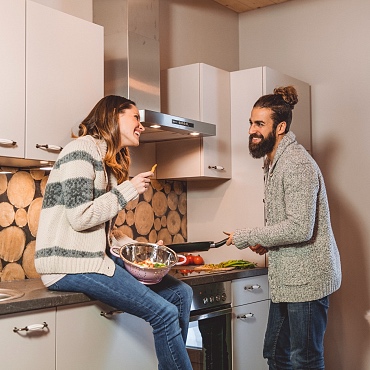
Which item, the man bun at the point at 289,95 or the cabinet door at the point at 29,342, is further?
the man bun at the point at 289,95

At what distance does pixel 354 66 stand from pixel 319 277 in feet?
5.79

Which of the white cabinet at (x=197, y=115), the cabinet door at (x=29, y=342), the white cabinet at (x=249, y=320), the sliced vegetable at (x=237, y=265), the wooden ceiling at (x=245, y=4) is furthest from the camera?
the wooden ceiling at (x=245, y=4)

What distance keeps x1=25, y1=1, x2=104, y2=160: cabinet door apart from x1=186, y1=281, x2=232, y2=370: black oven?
0.97 meters

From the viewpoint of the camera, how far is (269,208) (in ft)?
9.20

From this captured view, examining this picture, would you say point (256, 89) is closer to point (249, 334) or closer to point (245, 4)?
point (245, 4)

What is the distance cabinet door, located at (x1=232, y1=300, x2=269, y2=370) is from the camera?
3.26 m

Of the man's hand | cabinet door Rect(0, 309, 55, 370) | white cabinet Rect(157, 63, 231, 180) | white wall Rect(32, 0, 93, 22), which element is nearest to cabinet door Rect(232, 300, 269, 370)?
the man's hand

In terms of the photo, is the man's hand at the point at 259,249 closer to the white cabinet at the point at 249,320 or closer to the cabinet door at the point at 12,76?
the white cabinet at the point at 249,320

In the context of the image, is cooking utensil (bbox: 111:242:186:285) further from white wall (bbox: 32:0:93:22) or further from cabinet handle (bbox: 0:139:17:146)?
white wall (bbox: 32:0:93:22)

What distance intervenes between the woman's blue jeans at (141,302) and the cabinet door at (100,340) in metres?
0.10

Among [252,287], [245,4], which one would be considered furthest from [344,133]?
[252,287]

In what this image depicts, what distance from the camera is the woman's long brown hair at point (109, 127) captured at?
A: 2482 millimetres

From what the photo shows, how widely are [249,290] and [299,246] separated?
738 millimetres

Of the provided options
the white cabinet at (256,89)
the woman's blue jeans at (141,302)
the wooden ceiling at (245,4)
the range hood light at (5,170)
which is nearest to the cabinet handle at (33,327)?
the woman's blue jeans at (141,302)
